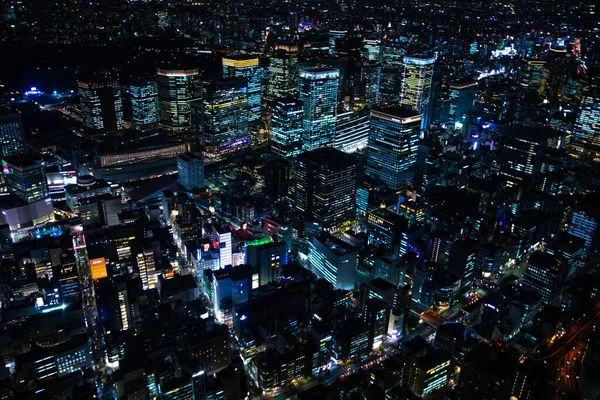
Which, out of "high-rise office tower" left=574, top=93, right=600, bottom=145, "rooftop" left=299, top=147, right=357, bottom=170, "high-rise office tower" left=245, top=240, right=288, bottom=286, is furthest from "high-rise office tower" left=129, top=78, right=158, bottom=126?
"high-rise office tower" left=574, top=93, right=600, bottom=145

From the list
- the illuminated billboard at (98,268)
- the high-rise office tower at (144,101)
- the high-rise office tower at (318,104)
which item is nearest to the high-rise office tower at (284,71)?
the high-rise office tower at (318,104)

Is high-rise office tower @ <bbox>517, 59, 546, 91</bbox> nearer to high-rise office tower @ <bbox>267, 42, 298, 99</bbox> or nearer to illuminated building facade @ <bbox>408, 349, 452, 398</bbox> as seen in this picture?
high-rise office tower @ <bbox>267, 42, 298, 99</bbox>

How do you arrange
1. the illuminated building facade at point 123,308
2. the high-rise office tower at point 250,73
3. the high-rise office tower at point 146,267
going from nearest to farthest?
the illuminated building facade at point 123,308, the high-rise office tower at point 146,267, the high-rise office tower at point 250,73

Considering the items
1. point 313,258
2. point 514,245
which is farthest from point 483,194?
point 313,258

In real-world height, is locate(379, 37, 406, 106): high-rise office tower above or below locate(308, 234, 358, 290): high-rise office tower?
above

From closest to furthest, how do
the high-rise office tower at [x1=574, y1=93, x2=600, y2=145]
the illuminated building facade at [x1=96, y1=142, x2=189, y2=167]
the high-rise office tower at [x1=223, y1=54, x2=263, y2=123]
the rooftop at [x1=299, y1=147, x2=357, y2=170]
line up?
the rooftop at [x1=299, y1=147, x2=357, y2=170]
the illuminated building facade at [x1=96, y1=142, x2=189, y2=167]
the high-rise office tower at [x1=574, y1=93, x2=600, y2=145]
the high-rise office tower at [x1=223, y1=54, x2=263, y2=123]

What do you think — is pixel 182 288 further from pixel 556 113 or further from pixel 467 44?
pixel 467 44

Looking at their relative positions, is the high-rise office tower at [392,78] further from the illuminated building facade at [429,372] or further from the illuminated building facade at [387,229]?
the illuminated building facade at [429,372]
